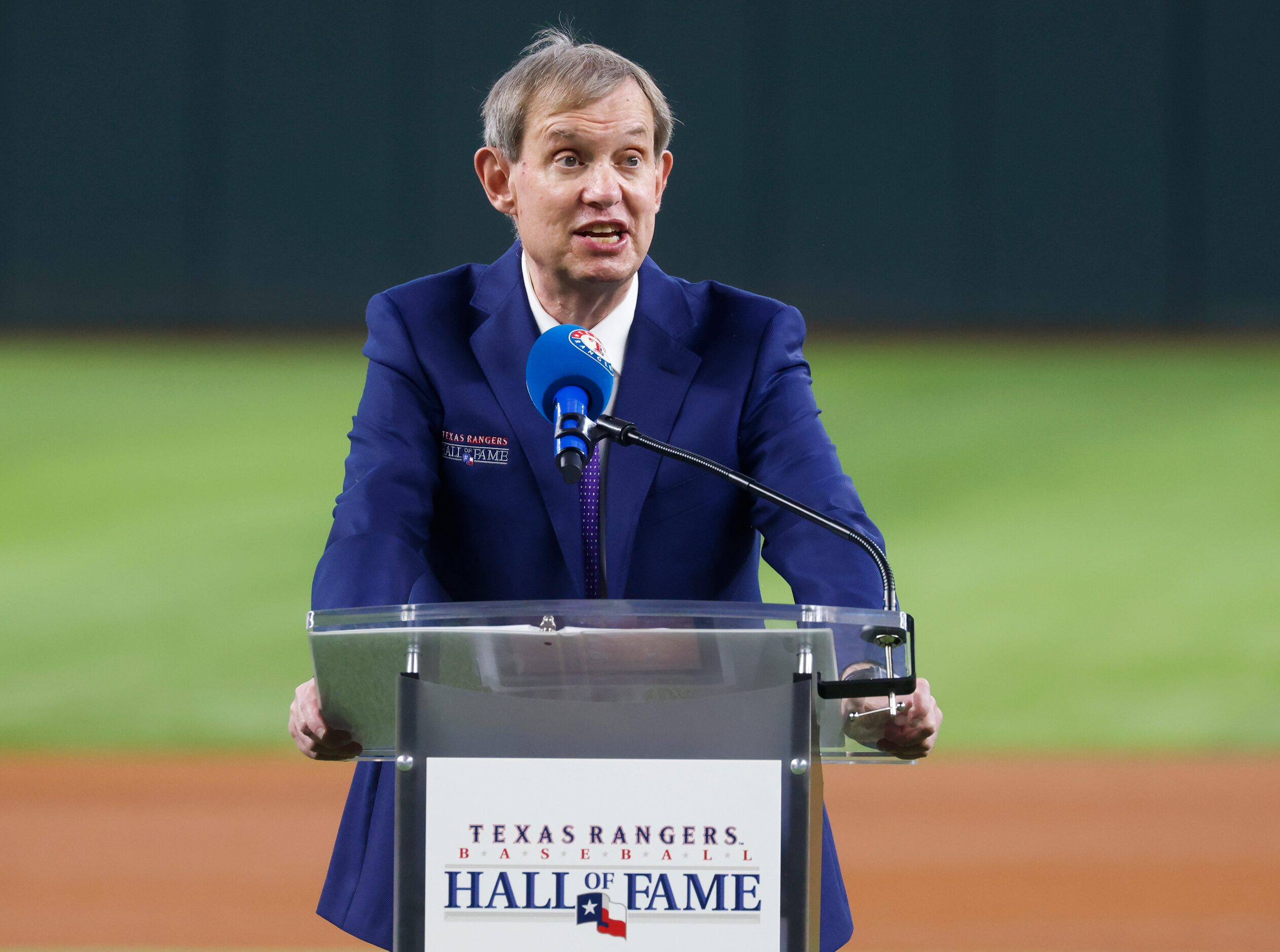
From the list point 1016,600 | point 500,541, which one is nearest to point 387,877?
point 500,541

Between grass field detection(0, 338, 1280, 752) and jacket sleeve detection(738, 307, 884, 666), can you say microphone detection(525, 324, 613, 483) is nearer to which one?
jacket sleeve detection(738, 307, 884, 666)

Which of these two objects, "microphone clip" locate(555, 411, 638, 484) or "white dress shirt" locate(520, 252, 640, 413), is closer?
"microphone clip" locate(555, 411, 638, 484)

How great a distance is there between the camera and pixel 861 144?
9531mm

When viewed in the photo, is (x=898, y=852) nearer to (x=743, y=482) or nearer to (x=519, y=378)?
(x=519, y=378)

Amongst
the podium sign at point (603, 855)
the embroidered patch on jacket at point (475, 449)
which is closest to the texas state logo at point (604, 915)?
the podium sign at point (603, 855)

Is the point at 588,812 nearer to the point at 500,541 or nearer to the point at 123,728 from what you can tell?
the point at 500,541

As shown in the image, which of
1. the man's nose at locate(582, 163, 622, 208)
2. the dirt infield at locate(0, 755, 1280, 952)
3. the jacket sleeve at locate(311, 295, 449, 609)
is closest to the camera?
the jacket sleeve at locate(311, 295, 449, 609)

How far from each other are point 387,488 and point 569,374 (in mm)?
375

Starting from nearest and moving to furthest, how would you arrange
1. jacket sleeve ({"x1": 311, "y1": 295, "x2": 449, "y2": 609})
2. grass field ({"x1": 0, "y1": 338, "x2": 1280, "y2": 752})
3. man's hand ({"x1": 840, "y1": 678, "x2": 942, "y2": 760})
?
1. man's hand ({"x1": 840, "y1": 678, "x2": 942, "y2": 760})
2. jacket sleeve ({"x1": 311, "y1": 295, "x2": 449, "y2": 609})
3. grass field ({"x1": 0, "y1": 338, "x2": 1280, "y2": 752})

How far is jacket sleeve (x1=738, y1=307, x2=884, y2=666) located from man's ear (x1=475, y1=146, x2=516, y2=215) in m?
0.33

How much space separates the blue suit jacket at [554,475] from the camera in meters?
1.70

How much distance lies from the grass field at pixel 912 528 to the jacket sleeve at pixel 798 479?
15.0 feet

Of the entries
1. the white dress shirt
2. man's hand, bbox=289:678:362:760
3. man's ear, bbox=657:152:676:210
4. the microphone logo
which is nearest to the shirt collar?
the white dress shirt

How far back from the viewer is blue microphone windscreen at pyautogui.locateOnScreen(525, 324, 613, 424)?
4.57 feet
